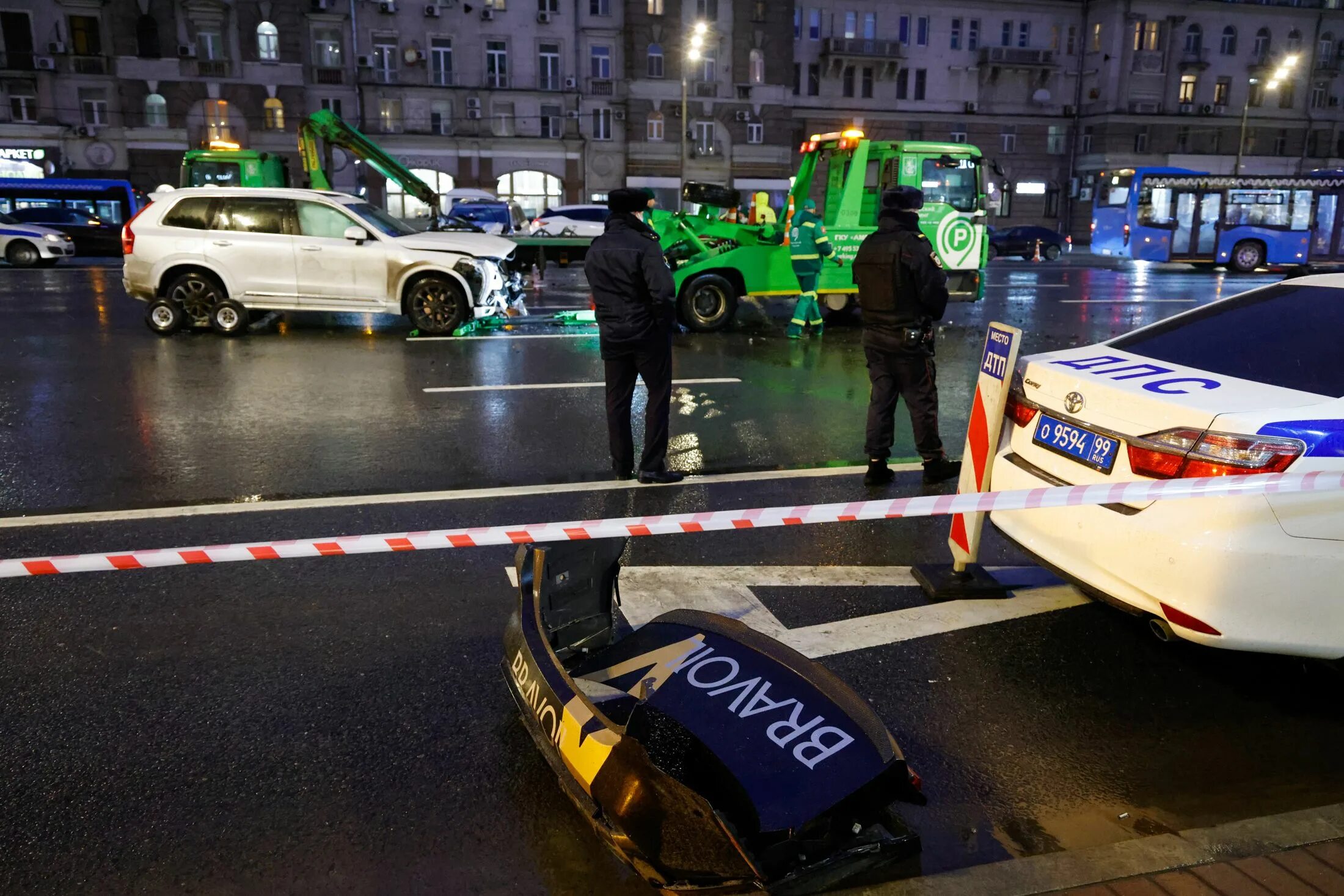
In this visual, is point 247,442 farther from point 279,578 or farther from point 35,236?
point 35,236

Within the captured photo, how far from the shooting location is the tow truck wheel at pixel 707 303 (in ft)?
43.7

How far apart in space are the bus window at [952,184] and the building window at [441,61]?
37404 millimetres

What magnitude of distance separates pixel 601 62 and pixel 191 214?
3837cm

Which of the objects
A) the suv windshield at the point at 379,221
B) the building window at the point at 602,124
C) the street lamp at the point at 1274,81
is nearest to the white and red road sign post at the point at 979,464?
the suv windshield at the point at 379,221

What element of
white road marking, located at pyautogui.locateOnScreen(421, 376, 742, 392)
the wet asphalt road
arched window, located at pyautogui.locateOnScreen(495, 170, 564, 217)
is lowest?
the wet asphalt road

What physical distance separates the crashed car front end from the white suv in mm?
9790

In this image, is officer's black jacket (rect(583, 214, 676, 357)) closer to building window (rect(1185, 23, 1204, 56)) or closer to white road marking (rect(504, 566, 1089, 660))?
white road marking (rect(504, 566, 1089, 660))

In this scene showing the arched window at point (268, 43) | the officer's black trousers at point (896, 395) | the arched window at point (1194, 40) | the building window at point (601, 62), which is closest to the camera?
the officer's black trousers at point (896, 395)

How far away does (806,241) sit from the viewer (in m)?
13.0

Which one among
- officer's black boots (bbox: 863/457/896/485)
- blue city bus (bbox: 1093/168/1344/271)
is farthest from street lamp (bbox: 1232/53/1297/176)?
officer's black boots (bbox: 863/457/896/485)

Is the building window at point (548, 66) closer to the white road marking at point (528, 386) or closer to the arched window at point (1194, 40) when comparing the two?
the arched window at point (1194, 40)

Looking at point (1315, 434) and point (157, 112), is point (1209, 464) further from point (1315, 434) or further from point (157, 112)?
point (157, 112)

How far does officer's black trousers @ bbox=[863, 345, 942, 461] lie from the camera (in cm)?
605

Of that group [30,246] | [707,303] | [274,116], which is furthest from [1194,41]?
[30,246]
